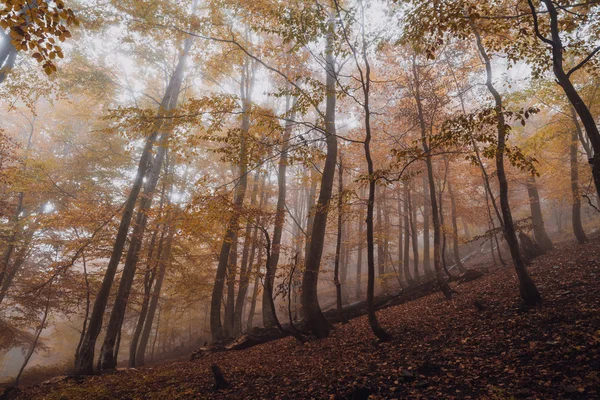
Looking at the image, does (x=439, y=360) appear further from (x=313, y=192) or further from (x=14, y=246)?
(x=14, y=246)

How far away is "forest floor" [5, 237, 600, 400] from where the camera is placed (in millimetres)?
4051

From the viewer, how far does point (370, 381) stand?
15.9ft

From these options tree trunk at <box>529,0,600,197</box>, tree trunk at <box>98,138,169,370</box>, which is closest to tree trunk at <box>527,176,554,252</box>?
tree trunk at <box>529,0,600,197</box>

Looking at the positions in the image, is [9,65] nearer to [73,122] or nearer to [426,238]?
[73,122]

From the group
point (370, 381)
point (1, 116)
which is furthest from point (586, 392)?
point (1, 116)

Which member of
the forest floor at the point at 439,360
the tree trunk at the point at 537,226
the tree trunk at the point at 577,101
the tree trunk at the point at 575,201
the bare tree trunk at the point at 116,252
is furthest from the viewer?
the tree trunk at the point at 537,226

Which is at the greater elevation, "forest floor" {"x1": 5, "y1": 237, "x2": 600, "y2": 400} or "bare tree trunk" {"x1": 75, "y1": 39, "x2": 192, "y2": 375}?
"bare tree trunk" {"x1": 75, "y1": 39, "x2": 192, "y2": 375}

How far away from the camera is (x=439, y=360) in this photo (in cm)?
512

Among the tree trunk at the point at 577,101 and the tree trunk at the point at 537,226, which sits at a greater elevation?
the tree trunk at the point at 577,101

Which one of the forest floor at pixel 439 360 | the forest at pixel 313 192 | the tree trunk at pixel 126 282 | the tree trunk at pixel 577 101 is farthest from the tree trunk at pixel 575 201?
the tree trunk at pixel 126 282

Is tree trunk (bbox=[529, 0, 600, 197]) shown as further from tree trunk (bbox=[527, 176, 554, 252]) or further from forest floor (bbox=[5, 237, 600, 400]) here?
tree trunk (bbox=[527, 176, 554, 252])

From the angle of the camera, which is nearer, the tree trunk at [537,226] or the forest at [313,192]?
the forest at [313,192]

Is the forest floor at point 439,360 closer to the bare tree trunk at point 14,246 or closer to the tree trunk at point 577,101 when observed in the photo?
the tree trunk at point 577,101

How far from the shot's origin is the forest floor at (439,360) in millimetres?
4051
